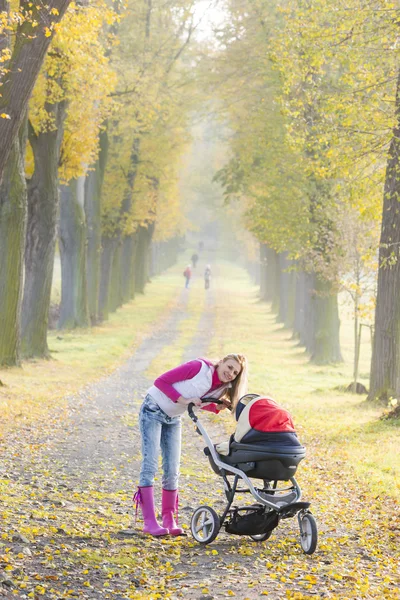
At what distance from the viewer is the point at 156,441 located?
302 inches

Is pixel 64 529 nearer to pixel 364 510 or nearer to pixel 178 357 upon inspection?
pixel 364 510

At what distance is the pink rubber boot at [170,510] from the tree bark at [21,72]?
5414mm

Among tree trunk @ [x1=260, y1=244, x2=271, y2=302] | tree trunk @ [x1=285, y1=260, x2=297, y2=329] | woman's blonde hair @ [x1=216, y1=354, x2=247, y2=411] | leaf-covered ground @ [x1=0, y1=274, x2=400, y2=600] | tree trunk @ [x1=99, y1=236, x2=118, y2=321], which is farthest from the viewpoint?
tree trunk @ [x1=260, y1=244, x2=271, y2=302]

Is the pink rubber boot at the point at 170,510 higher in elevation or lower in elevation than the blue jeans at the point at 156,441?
lower

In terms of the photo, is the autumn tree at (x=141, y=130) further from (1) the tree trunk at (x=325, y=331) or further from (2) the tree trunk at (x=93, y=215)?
(1) the tree trunk at (x=325, y=331)

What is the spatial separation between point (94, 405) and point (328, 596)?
35.9ft

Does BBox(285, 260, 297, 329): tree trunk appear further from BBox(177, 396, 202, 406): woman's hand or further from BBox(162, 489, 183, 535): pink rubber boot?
BBox(177, 396, 202, 406): woman's hand

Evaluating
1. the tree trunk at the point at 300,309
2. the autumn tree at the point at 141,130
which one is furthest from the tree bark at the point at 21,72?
the tree trunk at the point at 300,309

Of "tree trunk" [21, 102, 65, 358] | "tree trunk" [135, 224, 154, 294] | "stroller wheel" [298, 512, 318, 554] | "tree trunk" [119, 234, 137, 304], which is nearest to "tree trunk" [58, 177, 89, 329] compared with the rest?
Result: "tree trunk" [21, 102, 65, 358]

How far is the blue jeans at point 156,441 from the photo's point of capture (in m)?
7.63

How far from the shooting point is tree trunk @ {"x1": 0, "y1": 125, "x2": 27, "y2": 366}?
17250 mm

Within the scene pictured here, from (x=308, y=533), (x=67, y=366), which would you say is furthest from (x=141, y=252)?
(x=308, y=533)

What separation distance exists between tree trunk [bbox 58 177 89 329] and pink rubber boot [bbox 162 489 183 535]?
2072 cm

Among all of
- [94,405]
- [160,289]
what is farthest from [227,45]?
[160,289]
